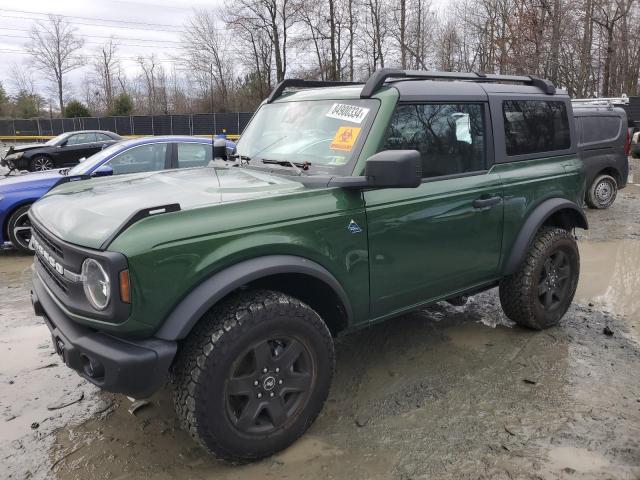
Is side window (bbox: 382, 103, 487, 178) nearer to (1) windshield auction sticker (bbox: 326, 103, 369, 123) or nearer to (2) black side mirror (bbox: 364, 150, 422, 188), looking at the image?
(1) windshield auction sticker (bbox: 326, 103, 369, 123)

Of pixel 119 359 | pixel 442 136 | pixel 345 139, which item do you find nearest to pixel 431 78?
pixel 442 136

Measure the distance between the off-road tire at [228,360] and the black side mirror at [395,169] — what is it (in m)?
0.80

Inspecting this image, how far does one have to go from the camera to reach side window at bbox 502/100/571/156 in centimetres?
400

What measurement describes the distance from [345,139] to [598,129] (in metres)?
8.49

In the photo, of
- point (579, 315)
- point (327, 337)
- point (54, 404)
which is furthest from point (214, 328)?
point (579, 315)

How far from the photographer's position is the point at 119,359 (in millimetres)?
2268

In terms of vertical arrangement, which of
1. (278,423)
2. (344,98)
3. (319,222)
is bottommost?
(278,423)

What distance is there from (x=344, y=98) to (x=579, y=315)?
3144mm

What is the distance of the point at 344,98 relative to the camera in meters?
3.48

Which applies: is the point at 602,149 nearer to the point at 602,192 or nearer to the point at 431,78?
the point at 602,192

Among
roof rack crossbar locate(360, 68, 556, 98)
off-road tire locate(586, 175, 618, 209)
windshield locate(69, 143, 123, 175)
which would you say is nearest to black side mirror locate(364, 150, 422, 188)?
roof rack crossbar locate(360, 68, 556, 98)

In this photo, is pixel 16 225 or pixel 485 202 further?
pixel 16 225

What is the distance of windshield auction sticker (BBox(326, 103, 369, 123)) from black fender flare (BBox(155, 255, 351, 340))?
1.06m

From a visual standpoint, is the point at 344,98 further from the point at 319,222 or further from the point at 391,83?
the point at 319,222
